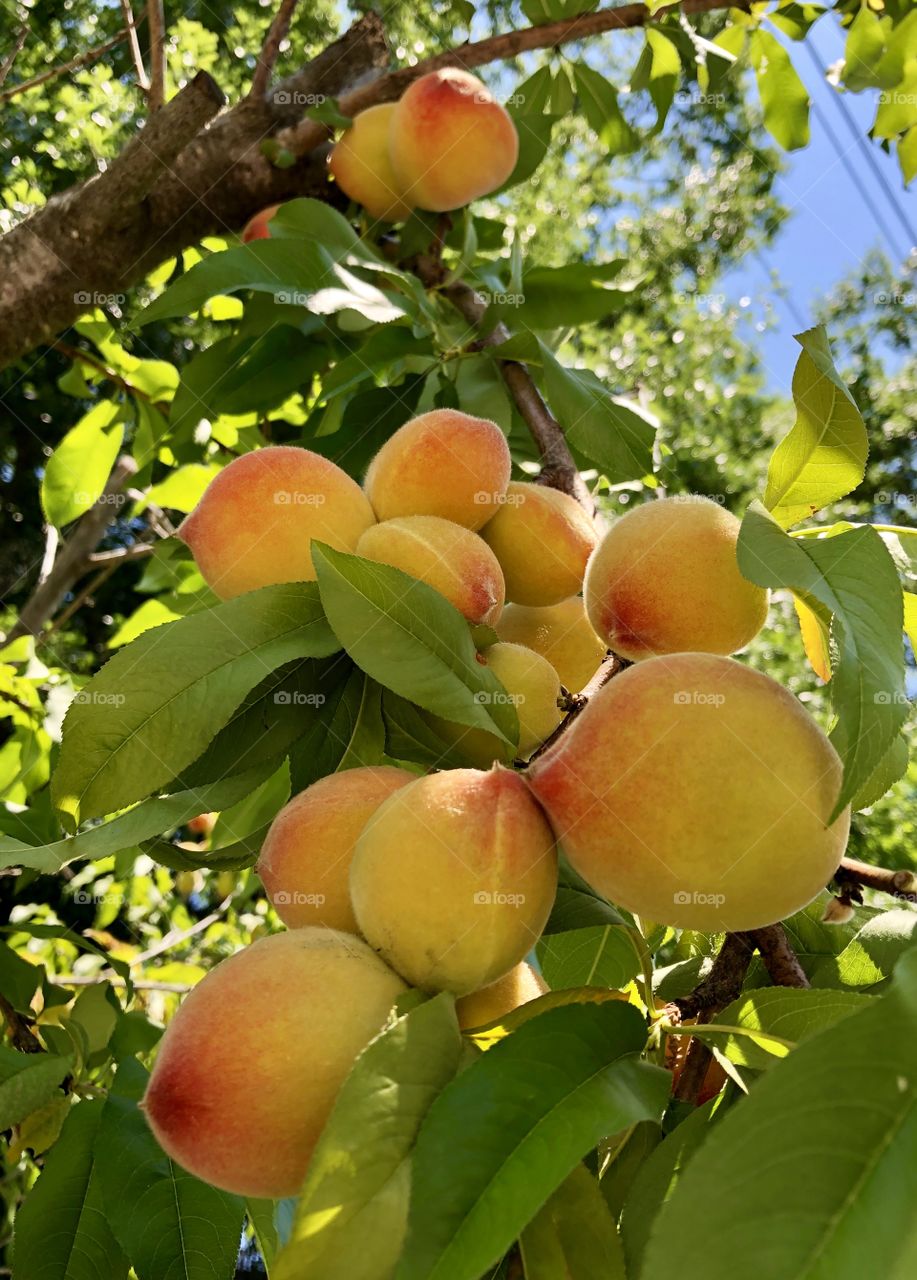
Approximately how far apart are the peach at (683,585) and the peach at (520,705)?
0.20 ft

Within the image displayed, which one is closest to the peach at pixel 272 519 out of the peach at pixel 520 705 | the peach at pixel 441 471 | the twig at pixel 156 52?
the peach at pixel 441 471

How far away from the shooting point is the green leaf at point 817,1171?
11.0 inches

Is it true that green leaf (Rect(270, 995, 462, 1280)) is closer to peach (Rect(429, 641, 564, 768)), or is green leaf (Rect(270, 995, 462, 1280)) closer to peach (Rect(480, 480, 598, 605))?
peach (Rect(429, 641, 564, 768))

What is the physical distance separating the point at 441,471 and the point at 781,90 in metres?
1.19

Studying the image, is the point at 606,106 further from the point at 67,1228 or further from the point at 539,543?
the point at 67,1228

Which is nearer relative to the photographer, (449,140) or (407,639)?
(407,639)

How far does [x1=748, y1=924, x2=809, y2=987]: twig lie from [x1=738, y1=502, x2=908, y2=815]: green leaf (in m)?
0.15

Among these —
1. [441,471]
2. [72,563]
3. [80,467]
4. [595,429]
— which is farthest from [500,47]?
[72,563]

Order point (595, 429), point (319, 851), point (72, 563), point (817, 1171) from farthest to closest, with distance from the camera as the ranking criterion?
point (72, 563), point (595, 429), point (319, 851), point (817, 1171)

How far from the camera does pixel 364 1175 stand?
36 cm

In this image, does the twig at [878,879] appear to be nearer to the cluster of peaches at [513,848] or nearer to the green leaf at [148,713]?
the cluster of peaches at [513,848]

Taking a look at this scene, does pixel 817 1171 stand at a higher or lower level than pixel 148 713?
lower

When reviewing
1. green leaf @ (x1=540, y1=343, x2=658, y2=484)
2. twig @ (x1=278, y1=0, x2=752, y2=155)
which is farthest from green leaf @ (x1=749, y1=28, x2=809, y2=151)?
green leaf @ (x1=540, y1=343, x2=658, y2=484)

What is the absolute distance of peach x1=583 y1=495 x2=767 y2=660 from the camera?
571mm
